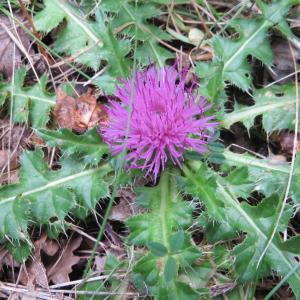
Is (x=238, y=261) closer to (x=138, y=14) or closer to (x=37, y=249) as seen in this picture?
(x=37, y=249)

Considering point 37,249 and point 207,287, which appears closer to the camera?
point 207,287

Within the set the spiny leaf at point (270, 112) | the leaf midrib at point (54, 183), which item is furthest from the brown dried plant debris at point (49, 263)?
the spiny leaf at point (270, 112)

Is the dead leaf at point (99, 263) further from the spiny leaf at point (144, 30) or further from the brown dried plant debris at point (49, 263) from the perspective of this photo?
the spiny leaf at point (144, 30)

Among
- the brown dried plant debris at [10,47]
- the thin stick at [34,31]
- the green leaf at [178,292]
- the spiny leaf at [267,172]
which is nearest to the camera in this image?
the green leaf at [178,292]

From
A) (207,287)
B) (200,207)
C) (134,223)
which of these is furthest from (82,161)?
(207,287)

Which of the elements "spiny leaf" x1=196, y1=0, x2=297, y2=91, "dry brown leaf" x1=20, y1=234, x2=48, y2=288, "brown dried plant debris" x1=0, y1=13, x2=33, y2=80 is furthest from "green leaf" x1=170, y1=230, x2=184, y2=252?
"brown dried plant debris" x1=0, y1=13, x2=33, y2=80

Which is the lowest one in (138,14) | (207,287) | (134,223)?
(207,287)

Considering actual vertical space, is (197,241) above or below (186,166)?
below
